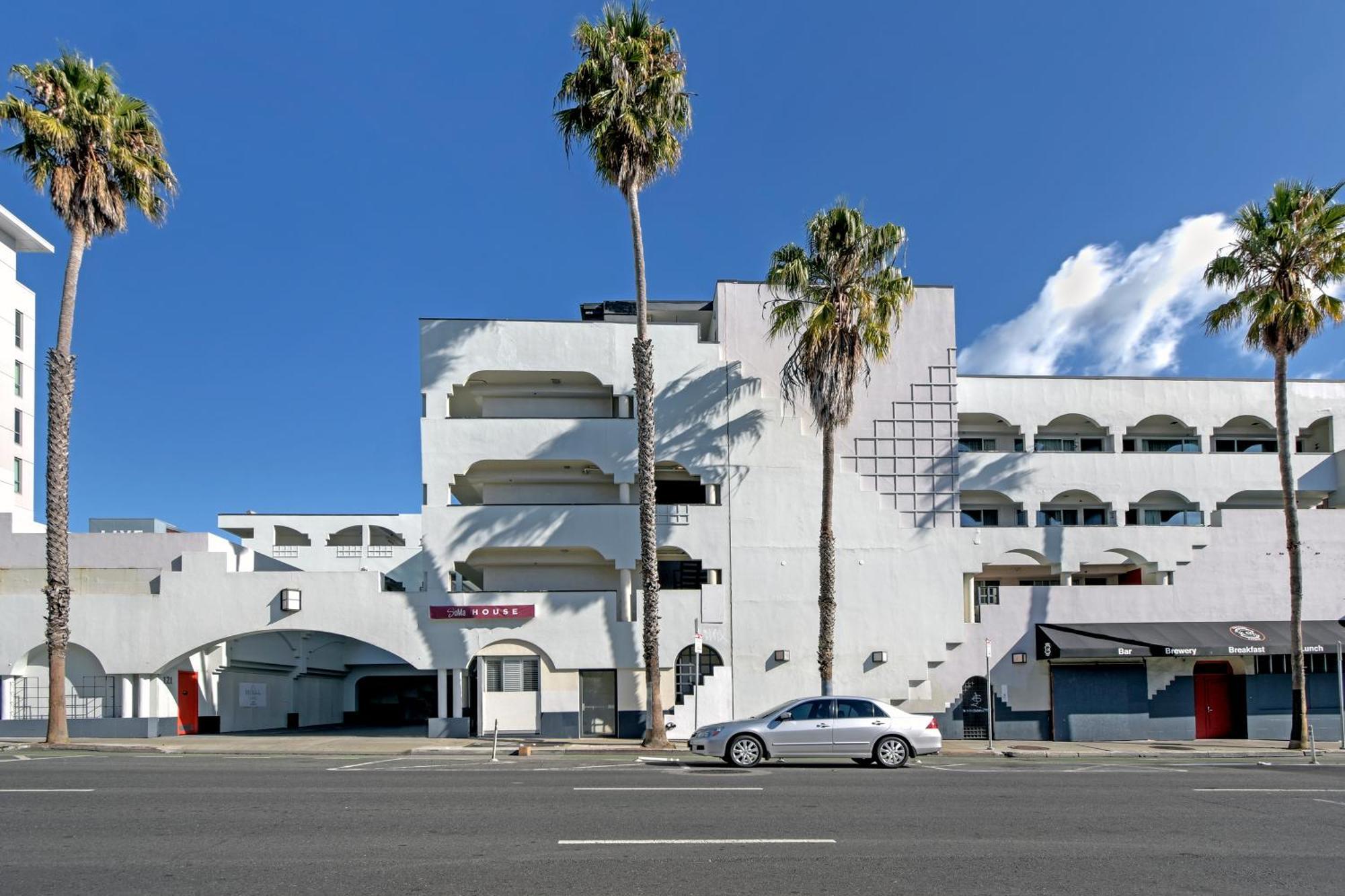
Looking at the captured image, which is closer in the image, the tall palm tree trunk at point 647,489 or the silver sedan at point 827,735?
the silver sedan at point 827,735

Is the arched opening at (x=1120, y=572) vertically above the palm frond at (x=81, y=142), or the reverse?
the palm frond at (x=81, y=142)

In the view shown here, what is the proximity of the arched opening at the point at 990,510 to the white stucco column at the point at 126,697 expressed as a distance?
2400 cm

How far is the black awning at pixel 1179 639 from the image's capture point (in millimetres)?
29031

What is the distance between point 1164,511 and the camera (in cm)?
3556

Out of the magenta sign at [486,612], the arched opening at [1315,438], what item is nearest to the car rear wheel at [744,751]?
the magenta sign at [486,612]

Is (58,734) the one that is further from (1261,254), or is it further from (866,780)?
(1261,254)

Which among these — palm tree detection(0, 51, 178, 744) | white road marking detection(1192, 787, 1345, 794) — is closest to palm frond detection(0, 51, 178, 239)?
palm tree detection(0, 51, 178, 744)

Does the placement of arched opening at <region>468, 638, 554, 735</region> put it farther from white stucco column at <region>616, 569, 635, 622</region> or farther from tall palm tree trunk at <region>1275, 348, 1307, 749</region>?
tall palm tree trunk at <region>1275, 348, 1307, 749</region>

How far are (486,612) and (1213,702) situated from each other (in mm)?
20169

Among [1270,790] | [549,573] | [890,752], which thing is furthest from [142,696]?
[1270,790]

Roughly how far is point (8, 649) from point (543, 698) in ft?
44.7

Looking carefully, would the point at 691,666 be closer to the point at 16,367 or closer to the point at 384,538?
the point at 384,538

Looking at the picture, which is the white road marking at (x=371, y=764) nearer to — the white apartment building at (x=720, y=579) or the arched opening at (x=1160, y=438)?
the white apartment building at (x=720, y=579)

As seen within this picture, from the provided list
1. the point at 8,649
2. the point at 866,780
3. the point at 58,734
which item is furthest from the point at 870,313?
Answer: the point at 8,649
